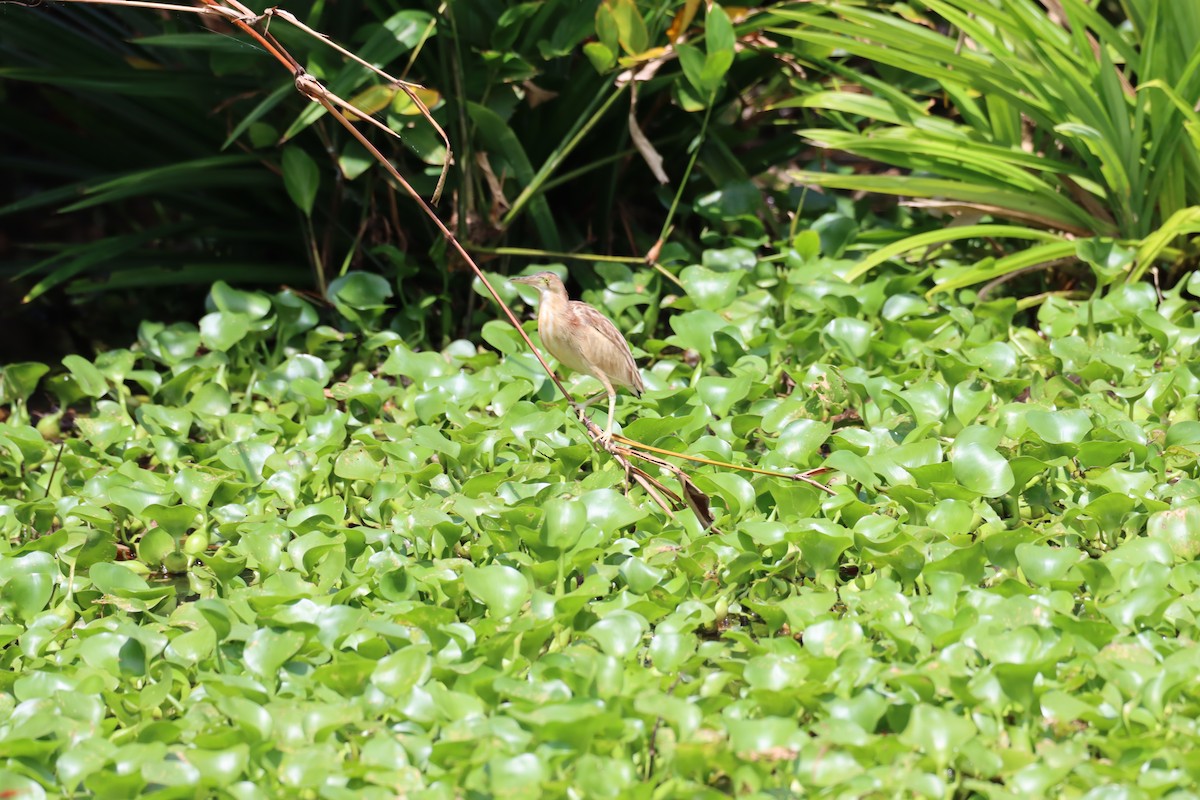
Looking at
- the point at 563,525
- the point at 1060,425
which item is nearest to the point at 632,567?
the point at 563,525

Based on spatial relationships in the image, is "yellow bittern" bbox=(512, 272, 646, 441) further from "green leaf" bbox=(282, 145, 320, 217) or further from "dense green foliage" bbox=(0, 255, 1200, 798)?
"green leaf" bbox=(282, 145, 320, 217)

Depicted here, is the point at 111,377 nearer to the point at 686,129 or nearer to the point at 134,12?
the point at 134,12

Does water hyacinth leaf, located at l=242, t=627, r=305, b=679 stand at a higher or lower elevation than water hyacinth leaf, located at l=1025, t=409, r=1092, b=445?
lower

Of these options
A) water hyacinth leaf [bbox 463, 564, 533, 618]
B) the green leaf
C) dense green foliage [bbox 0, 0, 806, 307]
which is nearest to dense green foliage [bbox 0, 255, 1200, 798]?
water hyacinth leaf [bbox 463, 564, 533, 618]

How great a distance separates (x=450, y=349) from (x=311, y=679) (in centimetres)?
197

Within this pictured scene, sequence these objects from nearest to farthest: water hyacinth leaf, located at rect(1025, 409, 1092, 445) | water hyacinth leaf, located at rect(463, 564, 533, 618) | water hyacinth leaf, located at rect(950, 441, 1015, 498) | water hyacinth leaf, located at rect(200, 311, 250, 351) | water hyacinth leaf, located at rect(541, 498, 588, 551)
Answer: water hyacinth leaf, located at rect(463, 564, 533, 618) → water hyacinth leaf, located at rect(541, 498, 588, 551) → water hyacinth leaf, located at rect(950, 441, 1015, 498) → water hyacinth leaf, located at rect(1025, 409, 1092, 445) → water hyacinth leaf, located at rect(200, 311, 250, 351)

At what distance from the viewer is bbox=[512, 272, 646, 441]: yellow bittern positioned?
11.5 ft

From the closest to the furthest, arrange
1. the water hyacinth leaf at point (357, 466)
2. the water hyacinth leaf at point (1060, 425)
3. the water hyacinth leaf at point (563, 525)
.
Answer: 1. the water hyacinth leaf at point (563, 525)
2. the water hyacinth leaf at point (1060, 425)
3. the water hyacinth leaf at point (357, 466)

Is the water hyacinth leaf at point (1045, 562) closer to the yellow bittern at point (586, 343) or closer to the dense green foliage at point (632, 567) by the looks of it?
the dense green foliage at point (632, 567)

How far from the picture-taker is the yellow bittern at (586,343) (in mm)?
3516

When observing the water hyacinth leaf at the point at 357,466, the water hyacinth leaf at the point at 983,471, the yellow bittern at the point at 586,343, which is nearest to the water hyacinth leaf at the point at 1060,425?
the water hyacinth leaf at the point at 983,471

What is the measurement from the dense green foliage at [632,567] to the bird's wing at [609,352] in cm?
15

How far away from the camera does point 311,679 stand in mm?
2488

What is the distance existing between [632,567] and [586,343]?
34.9 inches
